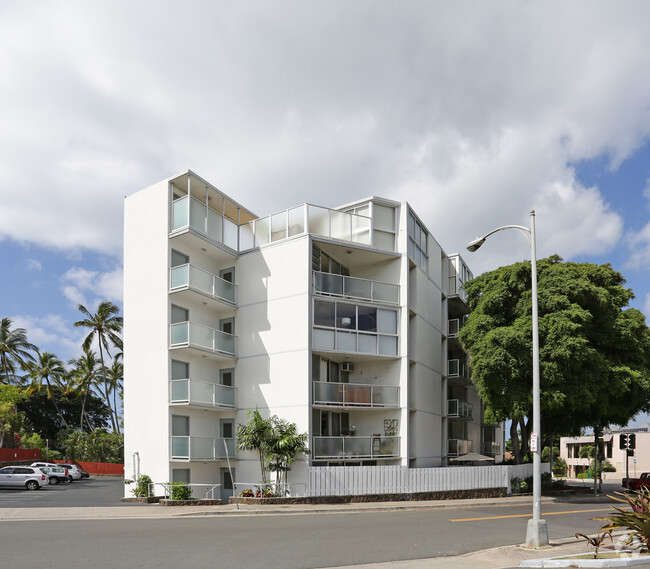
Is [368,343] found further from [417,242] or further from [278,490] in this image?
[278,490]

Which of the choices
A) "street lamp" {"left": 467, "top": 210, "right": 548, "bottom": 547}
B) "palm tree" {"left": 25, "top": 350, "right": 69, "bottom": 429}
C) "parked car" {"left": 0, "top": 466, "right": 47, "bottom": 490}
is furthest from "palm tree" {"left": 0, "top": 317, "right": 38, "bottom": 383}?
"street lamp" {"left": 467, "top": 210, "right": 548, "bottom": 547}

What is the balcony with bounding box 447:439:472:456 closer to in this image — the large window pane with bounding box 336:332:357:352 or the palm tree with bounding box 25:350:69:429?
the large window pane with bounding box 336:332:357:352

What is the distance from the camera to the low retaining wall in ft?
78.0

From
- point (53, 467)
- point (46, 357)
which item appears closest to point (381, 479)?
point (53, 467)

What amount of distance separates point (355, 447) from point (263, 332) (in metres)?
6.61

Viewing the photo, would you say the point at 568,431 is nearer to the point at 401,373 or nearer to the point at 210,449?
the point at 401,373

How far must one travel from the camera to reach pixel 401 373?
2800 centimetres

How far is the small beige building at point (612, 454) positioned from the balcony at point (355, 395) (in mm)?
47328

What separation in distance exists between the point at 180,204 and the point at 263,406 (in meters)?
9.71

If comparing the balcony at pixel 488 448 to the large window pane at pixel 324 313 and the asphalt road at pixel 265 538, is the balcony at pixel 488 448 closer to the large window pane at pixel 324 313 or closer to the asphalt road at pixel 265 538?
the large window pane at pixel 324 313

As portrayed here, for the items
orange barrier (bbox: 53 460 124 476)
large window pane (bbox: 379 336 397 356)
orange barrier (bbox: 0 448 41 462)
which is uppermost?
large window pane (bbox: 379 336 397 356)

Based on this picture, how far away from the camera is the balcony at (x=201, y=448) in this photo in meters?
24.9

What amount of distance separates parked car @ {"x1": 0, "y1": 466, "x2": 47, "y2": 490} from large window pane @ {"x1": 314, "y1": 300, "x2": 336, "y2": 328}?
76.4 feet

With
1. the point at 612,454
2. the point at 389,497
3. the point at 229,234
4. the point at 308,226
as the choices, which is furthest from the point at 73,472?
the point at 612,454
